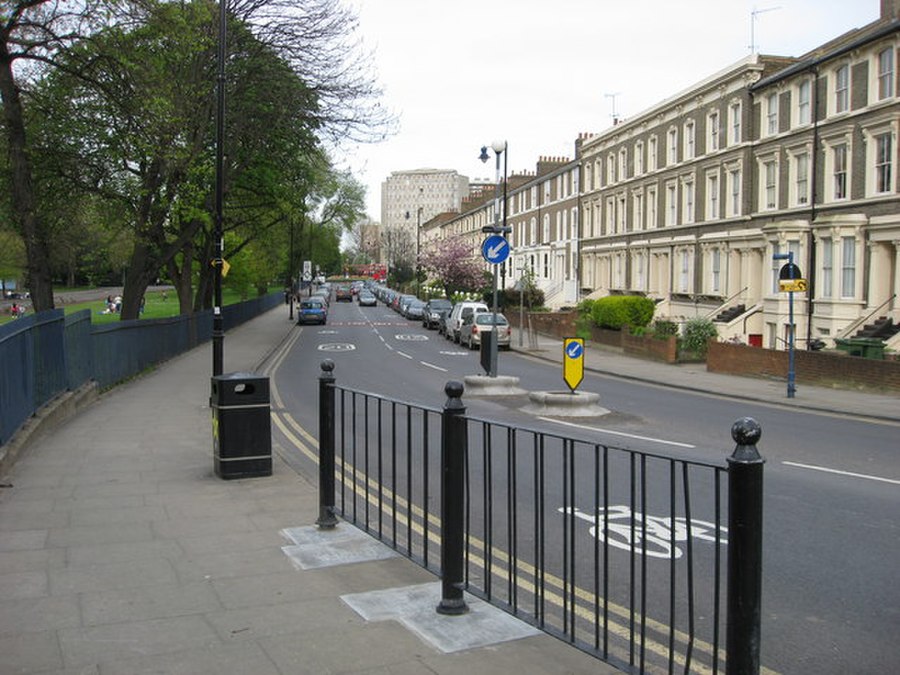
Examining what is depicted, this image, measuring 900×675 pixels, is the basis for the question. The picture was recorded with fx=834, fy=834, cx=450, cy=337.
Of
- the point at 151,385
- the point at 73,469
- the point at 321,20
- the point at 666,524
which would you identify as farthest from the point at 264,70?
the point at 666,524

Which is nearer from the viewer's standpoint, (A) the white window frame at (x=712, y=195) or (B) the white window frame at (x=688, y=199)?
(A) the white window frame at (x=712, y=195)

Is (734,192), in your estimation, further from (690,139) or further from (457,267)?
(457,267)

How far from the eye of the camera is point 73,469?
391 inches

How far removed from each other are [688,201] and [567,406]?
2701 cm

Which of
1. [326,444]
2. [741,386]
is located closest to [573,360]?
[741,386]

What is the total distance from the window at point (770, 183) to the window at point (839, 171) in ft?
11.6

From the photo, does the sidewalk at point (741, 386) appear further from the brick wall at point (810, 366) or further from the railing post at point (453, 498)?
the railing post at point (453, 498)

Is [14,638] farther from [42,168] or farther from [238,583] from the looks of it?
[42,168]

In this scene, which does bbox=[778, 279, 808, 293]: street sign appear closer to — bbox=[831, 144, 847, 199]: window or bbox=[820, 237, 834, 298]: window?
bbox=[820, 237, 834, 298]: window

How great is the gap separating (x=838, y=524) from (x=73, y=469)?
27.3 feet

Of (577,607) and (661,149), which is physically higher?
(661,149)

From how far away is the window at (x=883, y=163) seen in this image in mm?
25938

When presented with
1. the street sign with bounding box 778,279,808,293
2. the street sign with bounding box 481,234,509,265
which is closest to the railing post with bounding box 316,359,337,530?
the street sign with bounding box 481,234,509,265

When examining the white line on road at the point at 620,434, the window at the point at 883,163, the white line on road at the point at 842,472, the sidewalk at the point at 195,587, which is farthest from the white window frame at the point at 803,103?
the sidewalk at the point at 195,587
